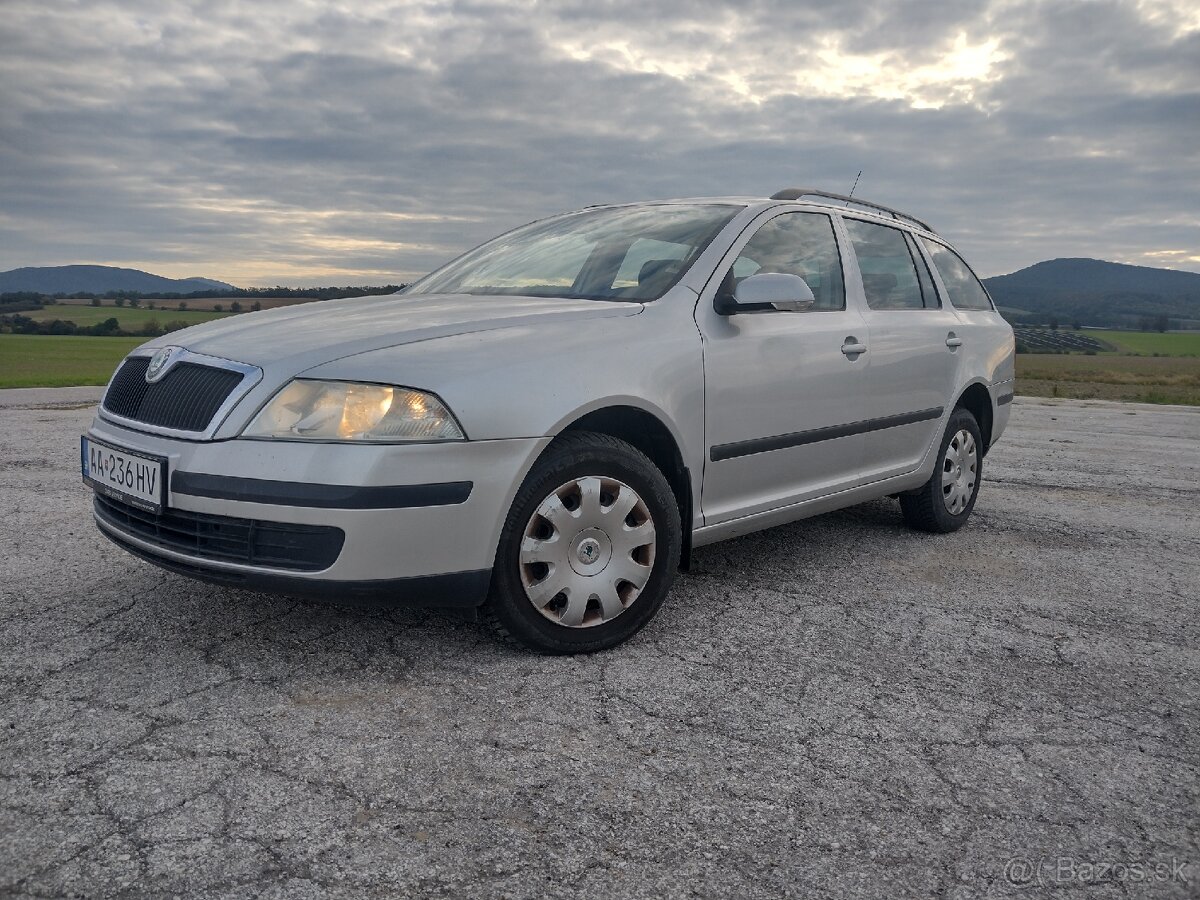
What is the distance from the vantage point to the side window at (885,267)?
464 cm

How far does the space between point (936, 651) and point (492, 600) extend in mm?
1549

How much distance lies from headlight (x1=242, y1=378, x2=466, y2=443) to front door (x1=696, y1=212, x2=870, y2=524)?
3.74 feet

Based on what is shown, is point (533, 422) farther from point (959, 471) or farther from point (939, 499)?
point (959, 471)

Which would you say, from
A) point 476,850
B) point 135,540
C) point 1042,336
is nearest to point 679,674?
point 476,850

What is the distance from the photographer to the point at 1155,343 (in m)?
80.8

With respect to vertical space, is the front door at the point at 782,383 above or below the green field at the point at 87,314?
below

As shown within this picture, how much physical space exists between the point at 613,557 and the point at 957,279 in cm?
338

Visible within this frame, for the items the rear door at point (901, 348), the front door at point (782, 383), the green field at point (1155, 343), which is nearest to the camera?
the front door at point (782, 383)

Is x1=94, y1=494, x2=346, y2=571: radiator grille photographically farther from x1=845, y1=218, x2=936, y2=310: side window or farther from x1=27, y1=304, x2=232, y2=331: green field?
x1=27, y1=304, x2=232, y2=331: green field

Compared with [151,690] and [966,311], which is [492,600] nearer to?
[151,690]

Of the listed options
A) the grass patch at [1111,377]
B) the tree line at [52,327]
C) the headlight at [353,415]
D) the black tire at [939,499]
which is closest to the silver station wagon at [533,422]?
the headlight at [353,415]

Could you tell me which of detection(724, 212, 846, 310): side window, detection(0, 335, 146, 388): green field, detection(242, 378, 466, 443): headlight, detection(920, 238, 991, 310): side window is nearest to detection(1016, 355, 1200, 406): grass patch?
detection(920, 238, 991, 310): side window

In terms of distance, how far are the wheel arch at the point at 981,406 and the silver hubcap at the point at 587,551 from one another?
2.86 meters

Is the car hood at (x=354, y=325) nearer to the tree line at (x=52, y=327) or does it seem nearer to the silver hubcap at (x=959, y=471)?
the silver hubcap at (x=959, y=471)
